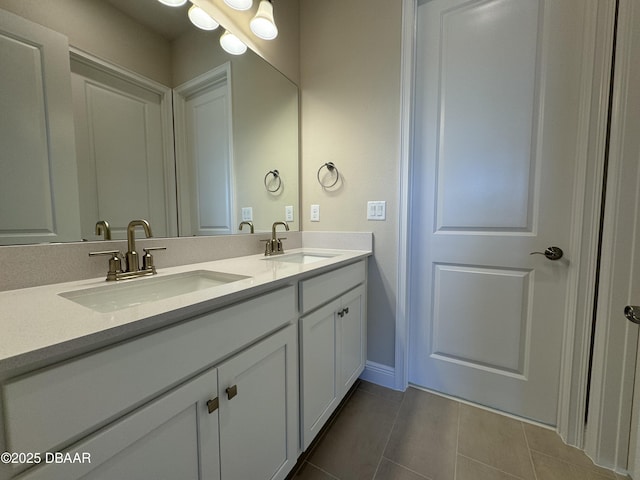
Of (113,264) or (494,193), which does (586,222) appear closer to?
(494,193)

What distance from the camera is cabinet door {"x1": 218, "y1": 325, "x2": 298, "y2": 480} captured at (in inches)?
28.6

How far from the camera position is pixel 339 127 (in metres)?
1.73

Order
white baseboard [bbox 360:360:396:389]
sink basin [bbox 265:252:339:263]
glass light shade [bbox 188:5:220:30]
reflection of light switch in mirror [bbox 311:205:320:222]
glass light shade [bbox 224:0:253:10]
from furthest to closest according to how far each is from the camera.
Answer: reflection of light switch in mirror [bbox 311:205:320:222] < white baseboard [bbox 360:360:396:389] < sink basin [bbox 265:252:339:263] < glass light shade [bbox 224:0:253:10] < glass light shade [bbox 188:5:220:30]

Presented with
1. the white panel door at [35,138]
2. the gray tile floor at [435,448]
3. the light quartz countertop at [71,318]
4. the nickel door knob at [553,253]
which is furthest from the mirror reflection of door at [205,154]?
the nickel door knob at [553,253]

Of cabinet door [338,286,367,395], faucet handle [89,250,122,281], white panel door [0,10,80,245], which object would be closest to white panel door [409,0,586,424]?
cabinet door [338,286,367,395]

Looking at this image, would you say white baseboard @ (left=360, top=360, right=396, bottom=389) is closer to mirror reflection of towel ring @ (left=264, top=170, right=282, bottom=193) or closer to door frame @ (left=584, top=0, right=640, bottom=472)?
door frame @ (left=584, top=0, right=640, bottom=472)

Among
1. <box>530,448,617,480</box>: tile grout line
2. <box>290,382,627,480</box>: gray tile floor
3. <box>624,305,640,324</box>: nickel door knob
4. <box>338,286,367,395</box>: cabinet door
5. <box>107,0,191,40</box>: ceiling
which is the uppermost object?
<box>107,0,191,40</box>: ceiling

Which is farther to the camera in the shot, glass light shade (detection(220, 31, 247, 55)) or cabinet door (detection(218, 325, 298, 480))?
glass light shade (detection(220, 31, 247, 55))

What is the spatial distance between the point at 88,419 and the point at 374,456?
1157 millimetres

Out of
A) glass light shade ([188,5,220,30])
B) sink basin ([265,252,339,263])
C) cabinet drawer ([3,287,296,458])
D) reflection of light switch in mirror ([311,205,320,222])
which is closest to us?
cabinet drawer ([3,287,296,458])

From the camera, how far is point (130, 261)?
36.9 inches

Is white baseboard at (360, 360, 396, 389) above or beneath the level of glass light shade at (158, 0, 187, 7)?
beneath

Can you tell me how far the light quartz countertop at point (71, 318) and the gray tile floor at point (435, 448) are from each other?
35.3 inches

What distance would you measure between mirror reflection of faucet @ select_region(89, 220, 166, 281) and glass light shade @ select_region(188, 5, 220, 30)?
3.18 ft
